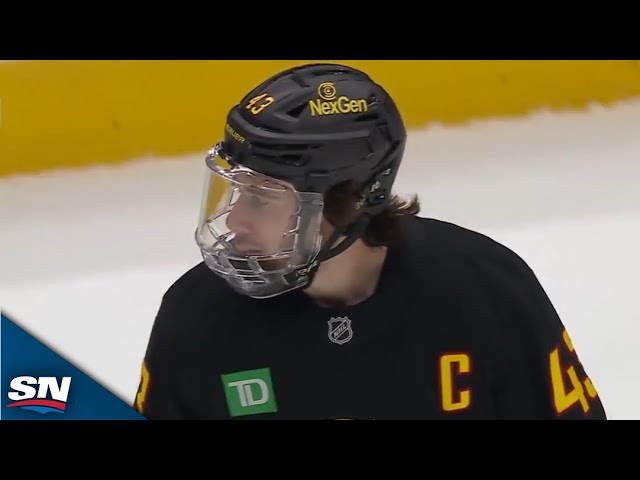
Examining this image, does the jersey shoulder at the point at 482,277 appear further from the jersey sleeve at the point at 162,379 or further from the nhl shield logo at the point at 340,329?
the jersey sleeve at the point at 162,379

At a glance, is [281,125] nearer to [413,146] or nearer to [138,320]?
[138,320]

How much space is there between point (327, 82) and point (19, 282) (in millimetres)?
1124

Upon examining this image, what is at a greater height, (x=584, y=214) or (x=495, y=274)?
(x=584, y=214)

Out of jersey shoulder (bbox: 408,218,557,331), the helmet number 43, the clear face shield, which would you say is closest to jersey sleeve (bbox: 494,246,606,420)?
jersey shoulder (bbox: 408,218,557,331)

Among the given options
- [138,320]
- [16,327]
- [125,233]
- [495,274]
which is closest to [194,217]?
[125,233]

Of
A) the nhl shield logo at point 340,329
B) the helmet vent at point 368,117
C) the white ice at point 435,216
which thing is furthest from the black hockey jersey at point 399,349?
the white ice at point 435,216

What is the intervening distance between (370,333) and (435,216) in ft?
2.91

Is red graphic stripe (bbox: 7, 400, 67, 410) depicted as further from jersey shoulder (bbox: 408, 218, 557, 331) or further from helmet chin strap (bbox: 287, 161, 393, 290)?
jersey shoulder (bbox: 408, 218, 557, 331)

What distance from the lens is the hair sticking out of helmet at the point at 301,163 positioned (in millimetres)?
1067

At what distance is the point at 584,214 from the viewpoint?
2057 mm

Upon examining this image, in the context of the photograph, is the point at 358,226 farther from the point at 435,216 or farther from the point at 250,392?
the point at 435,216

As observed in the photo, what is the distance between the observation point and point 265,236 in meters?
1.12

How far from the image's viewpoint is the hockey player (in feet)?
3.84

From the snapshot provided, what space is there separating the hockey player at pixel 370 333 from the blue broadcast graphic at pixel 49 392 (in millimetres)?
75
